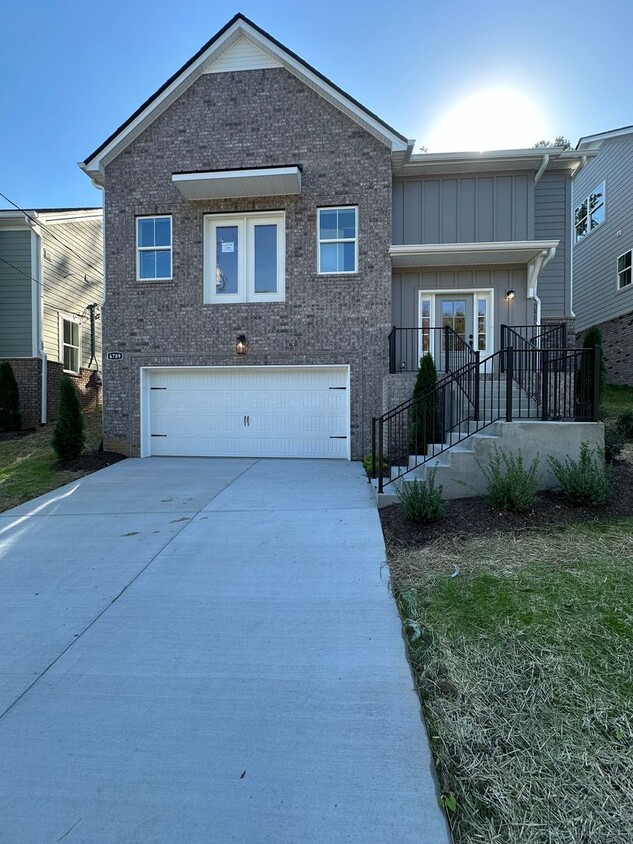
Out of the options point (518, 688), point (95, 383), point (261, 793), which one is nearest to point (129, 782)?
point (261, 793)

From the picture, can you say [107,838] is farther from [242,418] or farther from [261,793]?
[242,418]

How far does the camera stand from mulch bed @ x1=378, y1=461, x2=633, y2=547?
4832 millimetres

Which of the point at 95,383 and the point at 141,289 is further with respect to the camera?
the point at 95,383

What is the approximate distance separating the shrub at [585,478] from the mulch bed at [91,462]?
8.02m

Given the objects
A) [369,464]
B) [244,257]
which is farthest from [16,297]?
[369,464]

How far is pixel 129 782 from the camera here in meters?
2.07

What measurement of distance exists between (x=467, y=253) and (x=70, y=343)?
12.0m

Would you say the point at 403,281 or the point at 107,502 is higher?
the point at 403,281

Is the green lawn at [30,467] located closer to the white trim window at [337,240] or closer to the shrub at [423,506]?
the shrub at [423,506]

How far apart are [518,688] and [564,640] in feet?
1.89

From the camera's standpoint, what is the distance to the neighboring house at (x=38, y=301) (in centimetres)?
1270

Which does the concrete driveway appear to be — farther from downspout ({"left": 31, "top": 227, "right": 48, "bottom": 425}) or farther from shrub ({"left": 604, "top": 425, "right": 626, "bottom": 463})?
downspout ({"left": 31, "top": 227, "right": 48, "bottom": 425})

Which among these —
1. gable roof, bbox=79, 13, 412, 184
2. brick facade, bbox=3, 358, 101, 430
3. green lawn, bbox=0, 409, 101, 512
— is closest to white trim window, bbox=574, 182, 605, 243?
gable roof, bbox=79, 13, 412, 184

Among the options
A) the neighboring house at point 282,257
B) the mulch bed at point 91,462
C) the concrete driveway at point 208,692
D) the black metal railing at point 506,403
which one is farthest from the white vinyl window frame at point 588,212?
the mulch bed at point 91,462
